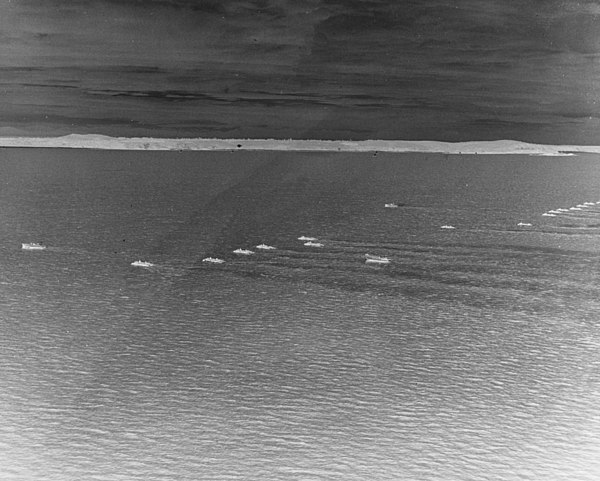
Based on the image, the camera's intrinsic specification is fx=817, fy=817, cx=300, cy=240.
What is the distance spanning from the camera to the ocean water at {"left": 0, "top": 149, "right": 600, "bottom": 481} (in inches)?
846

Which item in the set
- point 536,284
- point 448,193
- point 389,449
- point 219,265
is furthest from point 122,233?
point 448,193

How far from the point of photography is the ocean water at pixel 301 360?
21.5 m

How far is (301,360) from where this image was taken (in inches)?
1203

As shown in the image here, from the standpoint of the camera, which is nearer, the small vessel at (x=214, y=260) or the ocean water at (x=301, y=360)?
the ocean water at (x=301, y=360)

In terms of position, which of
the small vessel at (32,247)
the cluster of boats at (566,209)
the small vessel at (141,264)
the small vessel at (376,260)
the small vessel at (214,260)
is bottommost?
the cluster of boats at (566,209)

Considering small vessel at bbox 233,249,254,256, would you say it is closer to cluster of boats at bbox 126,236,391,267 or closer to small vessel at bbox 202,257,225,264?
cluster of boats at bbox 126,236,391,267

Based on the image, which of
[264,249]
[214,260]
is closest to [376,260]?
[264,249]

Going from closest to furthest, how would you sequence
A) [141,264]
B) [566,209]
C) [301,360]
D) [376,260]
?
[301,360]
[141,264]
[376,260]
[566,209]

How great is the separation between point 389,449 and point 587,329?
1779cm

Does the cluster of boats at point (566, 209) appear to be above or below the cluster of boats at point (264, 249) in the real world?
below

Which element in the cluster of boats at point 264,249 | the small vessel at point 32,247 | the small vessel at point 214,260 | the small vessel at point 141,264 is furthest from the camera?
the small vessel at point 32,247

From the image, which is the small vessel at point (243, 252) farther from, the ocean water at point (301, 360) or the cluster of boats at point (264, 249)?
the ocean water at point (301, 360)

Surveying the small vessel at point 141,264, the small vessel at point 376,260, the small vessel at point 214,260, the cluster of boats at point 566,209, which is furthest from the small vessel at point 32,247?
the cluster of boats at point 566,209

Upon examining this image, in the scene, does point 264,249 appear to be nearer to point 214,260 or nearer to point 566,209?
point 214,260
